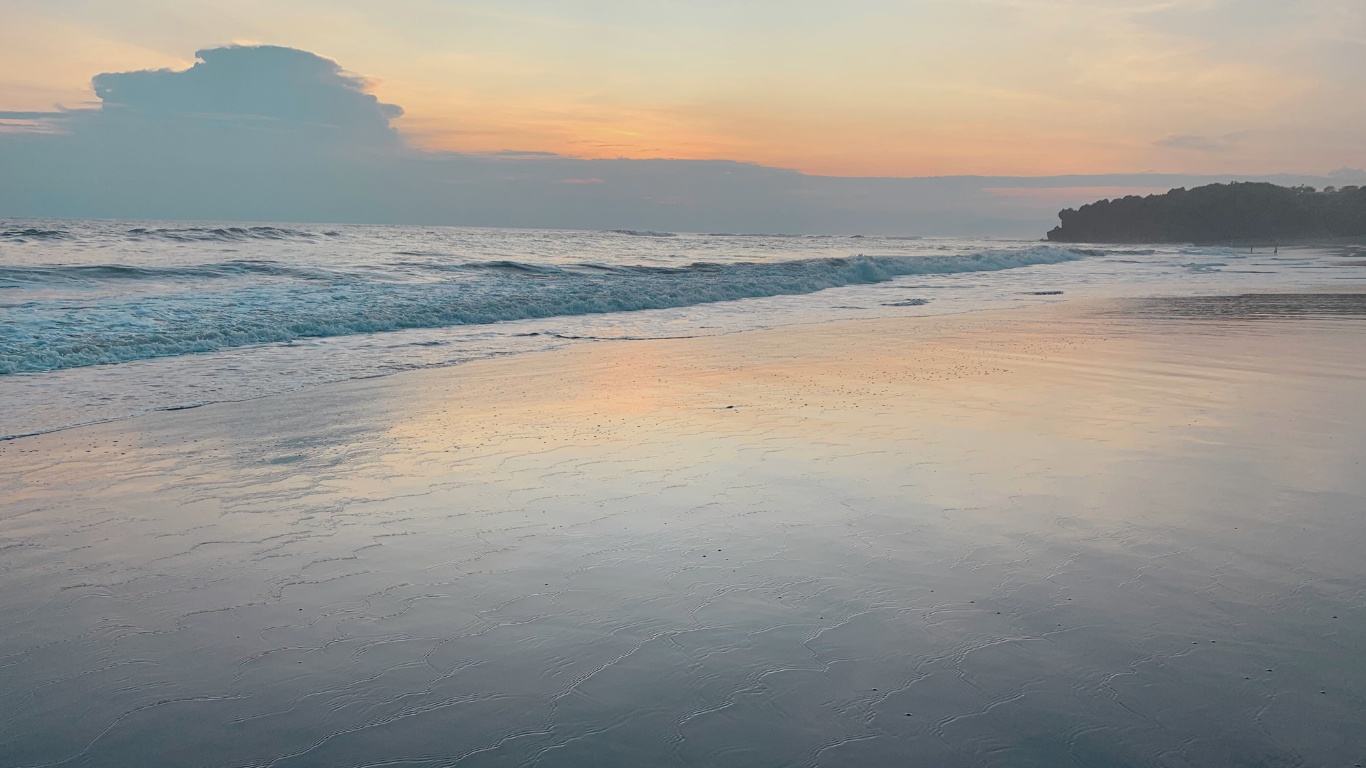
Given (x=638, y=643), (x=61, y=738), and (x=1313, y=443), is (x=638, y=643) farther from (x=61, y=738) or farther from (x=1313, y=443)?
(x=1313, y=443)

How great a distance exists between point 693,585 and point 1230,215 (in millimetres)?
127869

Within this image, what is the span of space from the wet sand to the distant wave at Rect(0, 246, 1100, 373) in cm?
515

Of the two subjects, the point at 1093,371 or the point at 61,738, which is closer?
the point at 61,738

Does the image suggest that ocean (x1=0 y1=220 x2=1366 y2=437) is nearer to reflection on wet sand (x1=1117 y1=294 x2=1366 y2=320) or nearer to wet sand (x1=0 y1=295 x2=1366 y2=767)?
reflection on wet sand (x1=1117 y1=294 x2=1366 y2=320)

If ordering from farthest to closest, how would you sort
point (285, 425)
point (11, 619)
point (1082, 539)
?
point (285, 425) → point (1082, 539) → point (11, 619)

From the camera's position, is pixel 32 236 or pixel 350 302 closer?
pixel 350 302

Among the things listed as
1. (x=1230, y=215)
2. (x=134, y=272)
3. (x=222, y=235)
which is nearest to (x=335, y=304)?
(x=134, y=272)

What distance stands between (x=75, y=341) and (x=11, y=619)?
31.4ft

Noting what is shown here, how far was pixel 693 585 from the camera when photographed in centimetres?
387

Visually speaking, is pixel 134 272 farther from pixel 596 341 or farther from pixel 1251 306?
pixel 1251 306

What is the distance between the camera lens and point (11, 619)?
3.57 m

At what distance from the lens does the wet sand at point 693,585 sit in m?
2.72

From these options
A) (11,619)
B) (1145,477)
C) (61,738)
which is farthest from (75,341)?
(1145,477)

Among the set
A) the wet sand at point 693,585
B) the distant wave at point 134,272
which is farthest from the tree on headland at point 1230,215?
the wet sand at point 693,585
